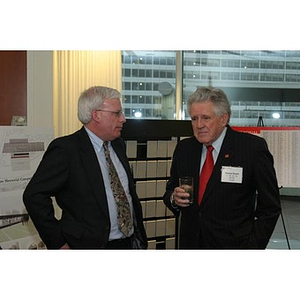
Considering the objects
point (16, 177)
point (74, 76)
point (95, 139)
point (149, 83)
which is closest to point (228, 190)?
point (95, 139)

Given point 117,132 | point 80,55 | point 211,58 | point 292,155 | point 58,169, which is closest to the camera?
point 58,169

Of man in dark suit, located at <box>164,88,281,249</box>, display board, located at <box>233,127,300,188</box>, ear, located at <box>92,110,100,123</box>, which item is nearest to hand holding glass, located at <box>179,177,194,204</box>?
man in dark suit, located at <box>164,88,281,249</box>

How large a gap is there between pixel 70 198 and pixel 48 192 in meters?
0.12

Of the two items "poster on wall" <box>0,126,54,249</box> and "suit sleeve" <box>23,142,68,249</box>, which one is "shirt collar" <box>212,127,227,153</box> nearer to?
"suit sleeve" <box>23,142,68,249</box>

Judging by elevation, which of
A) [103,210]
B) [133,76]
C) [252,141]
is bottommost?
[103,210]

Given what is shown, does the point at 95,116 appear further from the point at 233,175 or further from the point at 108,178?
the point at 233,175

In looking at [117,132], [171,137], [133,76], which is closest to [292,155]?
[171,137]

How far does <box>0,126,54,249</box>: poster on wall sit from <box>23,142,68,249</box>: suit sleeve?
43.2 inches

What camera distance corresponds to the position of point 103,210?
→ 2.02 meters

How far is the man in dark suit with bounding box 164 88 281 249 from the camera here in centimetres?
203

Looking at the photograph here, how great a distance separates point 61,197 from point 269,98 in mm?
4909

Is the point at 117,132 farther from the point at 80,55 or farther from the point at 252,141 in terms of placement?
the point at 80,55

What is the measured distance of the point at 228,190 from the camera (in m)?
2.03

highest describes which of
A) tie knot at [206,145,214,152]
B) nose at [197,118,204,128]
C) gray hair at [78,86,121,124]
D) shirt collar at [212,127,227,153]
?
gray hair at [78,86,121,124]
